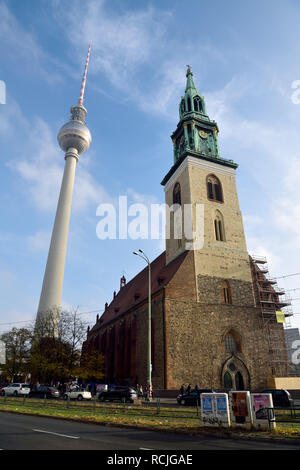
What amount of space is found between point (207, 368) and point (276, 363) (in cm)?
870

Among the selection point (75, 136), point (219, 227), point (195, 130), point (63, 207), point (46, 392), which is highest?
point (75, 136)

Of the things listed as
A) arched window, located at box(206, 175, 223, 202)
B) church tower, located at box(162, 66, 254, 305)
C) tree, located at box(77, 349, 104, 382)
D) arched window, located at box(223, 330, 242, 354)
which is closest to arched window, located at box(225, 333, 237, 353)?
arched window, located at box(223, 330, 242, 354)

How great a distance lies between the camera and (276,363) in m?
33.0

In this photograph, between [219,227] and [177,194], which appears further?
[177,194]

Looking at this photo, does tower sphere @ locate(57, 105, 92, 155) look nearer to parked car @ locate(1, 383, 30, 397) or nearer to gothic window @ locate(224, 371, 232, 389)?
parked car @ locate(1, 383, 30, 397)

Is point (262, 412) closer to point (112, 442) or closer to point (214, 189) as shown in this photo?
point (112, 442)

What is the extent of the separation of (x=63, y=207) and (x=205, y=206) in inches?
1811

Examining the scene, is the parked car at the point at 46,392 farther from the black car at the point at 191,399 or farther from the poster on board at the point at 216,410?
the poster on board at the point at 216,410

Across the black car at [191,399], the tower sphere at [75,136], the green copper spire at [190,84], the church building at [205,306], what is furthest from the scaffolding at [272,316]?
the tower sphere at [75,136]

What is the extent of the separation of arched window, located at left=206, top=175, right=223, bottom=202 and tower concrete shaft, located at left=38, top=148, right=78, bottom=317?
40949mm

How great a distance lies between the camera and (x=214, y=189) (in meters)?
41.5

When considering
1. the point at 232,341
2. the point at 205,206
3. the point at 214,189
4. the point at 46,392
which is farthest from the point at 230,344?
the point at 214,189
